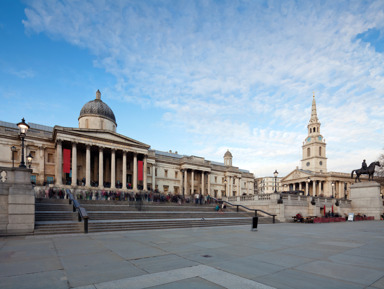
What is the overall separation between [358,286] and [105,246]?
29.6 ft

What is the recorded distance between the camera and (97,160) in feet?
159

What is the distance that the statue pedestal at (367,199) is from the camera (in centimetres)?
3438

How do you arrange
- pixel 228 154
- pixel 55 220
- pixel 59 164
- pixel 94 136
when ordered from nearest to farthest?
pixel 55 220
pixel 59 164
pixel 94 136
pixel 228 154

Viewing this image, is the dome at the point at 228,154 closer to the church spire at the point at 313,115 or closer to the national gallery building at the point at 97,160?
the national gallery building at the point at 97,160

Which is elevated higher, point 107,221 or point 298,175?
point 298,175

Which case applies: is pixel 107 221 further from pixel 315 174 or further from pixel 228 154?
pixel 315 174

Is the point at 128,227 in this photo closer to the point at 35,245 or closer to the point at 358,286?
the point at 35,245

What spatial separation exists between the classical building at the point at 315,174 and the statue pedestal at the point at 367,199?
46.4 m

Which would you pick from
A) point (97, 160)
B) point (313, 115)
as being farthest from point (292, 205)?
point (313, 115)

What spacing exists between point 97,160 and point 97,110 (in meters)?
10.3

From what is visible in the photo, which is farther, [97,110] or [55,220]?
[97,110]

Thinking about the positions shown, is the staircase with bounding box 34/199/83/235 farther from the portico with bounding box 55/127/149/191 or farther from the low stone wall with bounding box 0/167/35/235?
the portico with bounding box 55/127/149/191

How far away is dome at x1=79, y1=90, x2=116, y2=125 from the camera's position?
50.4m

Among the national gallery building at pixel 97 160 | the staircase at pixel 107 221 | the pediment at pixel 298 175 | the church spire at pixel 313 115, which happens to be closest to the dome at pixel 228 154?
the national gallery building at pixel 97 160
